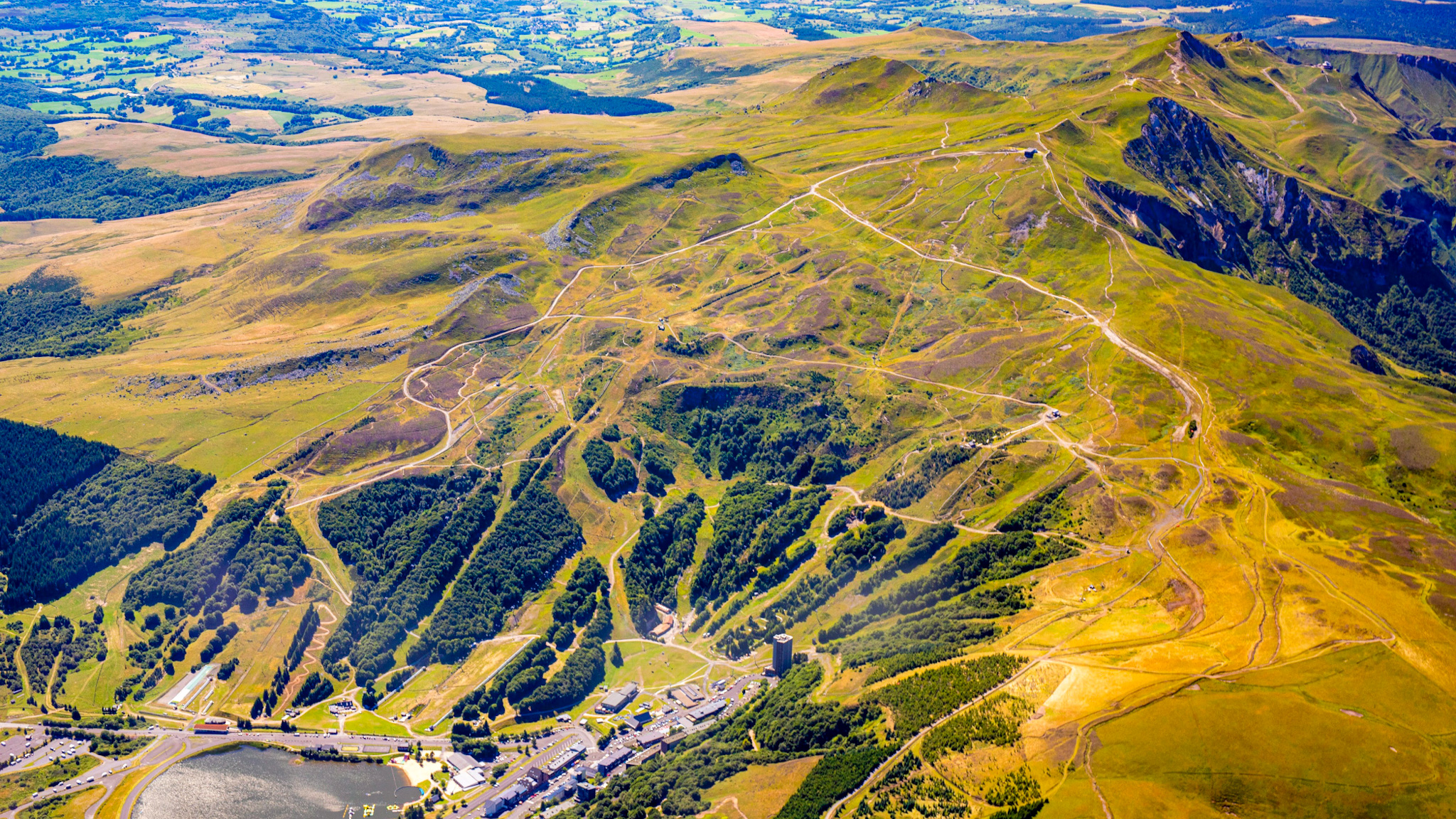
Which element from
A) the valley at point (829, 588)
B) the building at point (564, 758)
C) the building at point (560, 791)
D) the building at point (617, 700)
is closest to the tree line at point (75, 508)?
the valley at point (829, 588)

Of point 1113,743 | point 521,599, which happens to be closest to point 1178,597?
point 1113,743

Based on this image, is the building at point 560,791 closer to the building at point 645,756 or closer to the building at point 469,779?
the building at point 645,756

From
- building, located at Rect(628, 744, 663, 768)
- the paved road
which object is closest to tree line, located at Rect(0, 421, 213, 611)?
the paved road

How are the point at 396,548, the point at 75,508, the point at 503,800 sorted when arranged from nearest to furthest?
the point at 503,800 → the point at 396,548 → the point at 75,508

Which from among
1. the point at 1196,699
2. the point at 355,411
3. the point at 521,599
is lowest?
the point at 521,599

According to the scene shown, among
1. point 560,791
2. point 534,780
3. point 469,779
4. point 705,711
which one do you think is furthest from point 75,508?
point 705,711

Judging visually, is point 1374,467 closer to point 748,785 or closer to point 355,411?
point 748,785

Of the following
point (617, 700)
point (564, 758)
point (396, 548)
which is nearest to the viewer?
point (564, 758)

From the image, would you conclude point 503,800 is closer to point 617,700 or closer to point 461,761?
point 461,761
